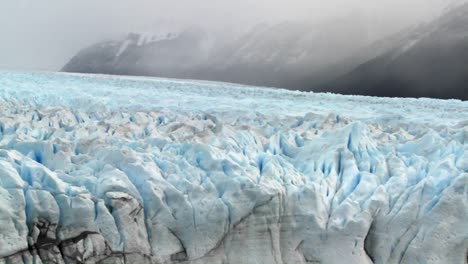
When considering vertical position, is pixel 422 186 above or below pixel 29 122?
below

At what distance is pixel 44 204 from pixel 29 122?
2.83 meters

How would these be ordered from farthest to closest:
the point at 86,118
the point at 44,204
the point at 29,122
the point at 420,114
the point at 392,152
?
1. the point at 420,114
2. the point at 86,118
3. the point at 29,122
4. the point at 392,152
5. the point at 44,204

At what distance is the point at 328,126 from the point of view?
292 inches

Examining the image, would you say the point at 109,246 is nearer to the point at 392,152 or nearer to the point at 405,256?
the point at 405,256

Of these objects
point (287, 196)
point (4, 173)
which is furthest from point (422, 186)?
point (4, 173)

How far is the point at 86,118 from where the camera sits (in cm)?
805

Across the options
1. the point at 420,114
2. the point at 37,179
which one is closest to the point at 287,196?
the point at 37,179

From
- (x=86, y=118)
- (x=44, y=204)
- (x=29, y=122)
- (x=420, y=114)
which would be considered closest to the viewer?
(x=44, y=204)

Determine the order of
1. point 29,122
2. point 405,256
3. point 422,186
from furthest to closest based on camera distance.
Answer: point 29,122
point 422,186
point 405,256

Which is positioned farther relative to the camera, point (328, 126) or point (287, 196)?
point (328, 126)

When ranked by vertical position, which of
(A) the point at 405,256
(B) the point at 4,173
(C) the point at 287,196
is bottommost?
(A) the point at 405,256

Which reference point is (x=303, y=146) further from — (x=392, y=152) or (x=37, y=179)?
(x=37, y=179)

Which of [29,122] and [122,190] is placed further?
[29,122]

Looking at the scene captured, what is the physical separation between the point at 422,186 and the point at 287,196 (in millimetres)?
1259
